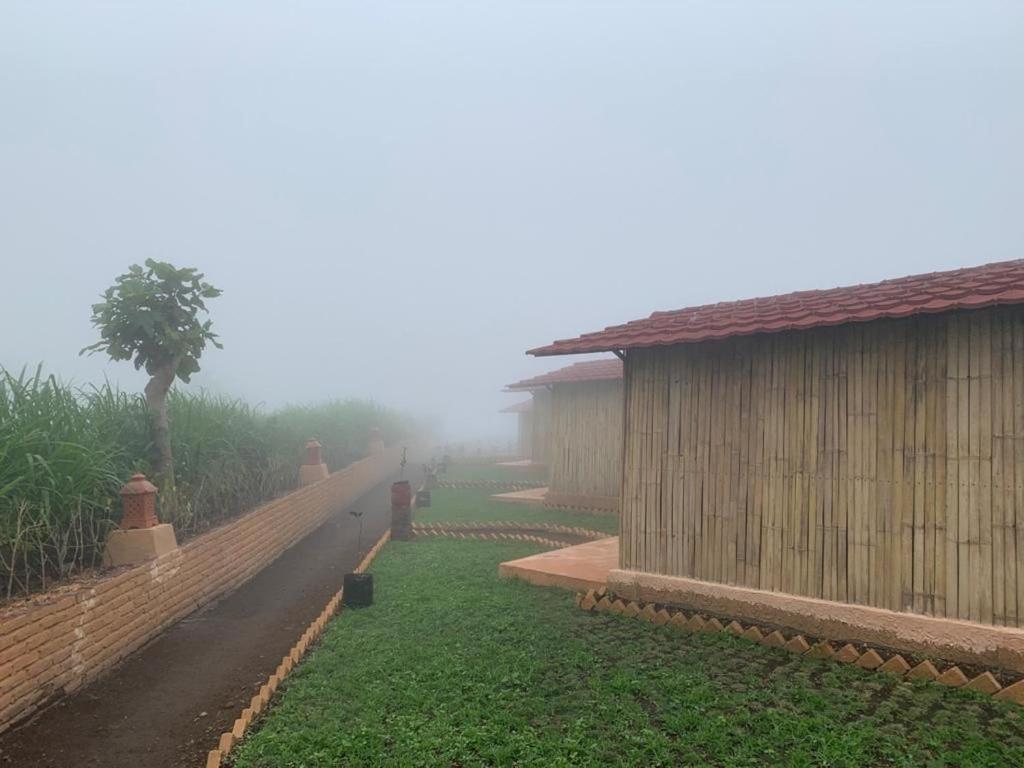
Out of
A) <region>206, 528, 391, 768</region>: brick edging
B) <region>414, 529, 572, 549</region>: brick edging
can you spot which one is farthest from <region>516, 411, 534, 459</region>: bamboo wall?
<region>206, 528, 391, 768</region>: brick edging

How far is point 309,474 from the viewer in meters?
16.4

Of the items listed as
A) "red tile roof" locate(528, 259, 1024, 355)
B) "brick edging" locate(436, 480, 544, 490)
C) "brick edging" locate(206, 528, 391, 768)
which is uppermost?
"red tile roof" locate(528, 259, 1024, 355)

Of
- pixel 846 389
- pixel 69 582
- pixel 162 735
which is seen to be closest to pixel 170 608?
pixel 69 582

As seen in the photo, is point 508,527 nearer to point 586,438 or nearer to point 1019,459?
point 586,438

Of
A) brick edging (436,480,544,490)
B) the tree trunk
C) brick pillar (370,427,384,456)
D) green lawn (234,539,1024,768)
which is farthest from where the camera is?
brick pillar (370,427,384,456)

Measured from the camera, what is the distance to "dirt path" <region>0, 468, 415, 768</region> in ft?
16.5

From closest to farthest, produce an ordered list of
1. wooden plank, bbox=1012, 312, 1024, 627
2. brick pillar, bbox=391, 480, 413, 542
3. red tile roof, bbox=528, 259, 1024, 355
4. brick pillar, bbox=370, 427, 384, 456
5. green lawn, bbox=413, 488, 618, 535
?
wooden plank, bbox=1012, 312, 1024, 627, red tile roof, bbox=528, 259, 1024, 355, brick pillar, bbox=391, 480, 413, 542, green lawn, bbox=413, 488, 618, 535, brick pillar, bbox=370, 427, 384, 456

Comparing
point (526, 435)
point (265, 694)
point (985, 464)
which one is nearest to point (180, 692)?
point (265, 694)

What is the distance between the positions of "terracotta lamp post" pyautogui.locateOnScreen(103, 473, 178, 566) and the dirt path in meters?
1.06

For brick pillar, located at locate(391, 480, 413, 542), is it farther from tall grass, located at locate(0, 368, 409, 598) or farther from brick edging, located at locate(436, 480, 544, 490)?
brick edging, located at locate(436, 480, 544, 490)

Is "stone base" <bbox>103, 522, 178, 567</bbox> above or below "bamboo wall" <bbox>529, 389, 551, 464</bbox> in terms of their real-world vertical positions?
below

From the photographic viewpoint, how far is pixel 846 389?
636 cm

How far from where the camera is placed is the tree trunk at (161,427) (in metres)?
9.74

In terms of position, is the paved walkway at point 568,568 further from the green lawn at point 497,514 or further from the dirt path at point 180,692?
the green lawn at point 497,514
